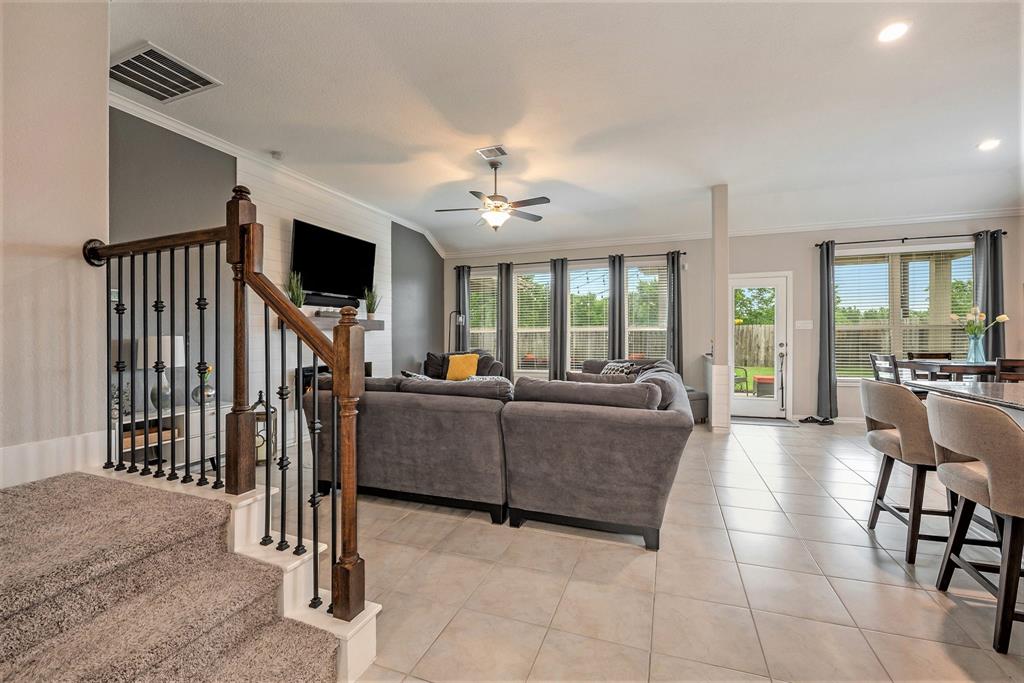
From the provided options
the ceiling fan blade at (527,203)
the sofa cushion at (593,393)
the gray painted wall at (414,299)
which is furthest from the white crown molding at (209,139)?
the sofa cushion at (593,393)

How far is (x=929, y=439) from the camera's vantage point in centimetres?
222

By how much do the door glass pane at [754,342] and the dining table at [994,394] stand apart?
12.8ft

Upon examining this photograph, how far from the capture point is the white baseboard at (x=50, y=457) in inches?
66.6

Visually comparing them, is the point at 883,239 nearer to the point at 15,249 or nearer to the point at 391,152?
the point at 391,152

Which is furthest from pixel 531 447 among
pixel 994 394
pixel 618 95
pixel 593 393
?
pixel 618 95

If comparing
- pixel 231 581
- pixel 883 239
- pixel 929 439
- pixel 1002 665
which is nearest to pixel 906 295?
pixel 883 239

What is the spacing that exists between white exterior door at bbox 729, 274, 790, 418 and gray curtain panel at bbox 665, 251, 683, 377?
70cm

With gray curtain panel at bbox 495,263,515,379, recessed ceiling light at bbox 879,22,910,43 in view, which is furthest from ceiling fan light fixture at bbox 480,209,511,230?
gray curtain panel at bbox 495,263,515,379

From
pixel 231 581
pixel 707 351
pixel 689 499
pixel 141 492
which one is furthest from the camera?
pixel 707 351

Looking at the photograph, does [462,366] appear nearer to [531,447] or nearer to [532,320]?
[532,320]

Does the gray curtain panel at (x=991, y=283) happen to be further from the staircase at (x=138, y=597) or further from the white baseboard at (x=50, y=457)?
the white baseboard at (x=50, y=457)

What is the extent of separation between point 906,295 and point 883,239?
2.66ft

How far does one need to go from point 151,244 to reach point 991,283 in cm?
816

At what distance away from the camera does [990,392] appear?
86.9 inches
